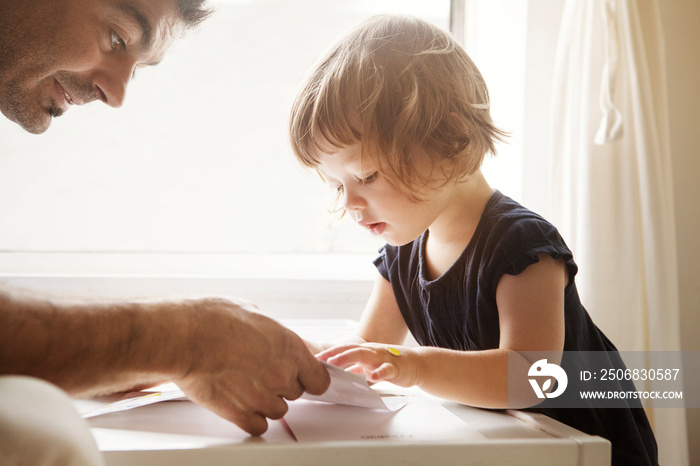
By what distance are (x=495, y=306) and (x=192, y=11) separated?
2.75 ft

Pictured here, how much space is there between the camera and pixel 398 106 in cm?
94

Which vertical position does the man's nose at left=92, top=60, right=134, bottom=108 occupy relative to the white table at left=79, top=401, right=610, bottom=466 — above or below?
above

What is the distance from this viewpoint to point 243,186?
1930 millimetres

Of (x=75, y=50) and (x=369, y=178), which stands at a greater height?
(x=75, y=50)

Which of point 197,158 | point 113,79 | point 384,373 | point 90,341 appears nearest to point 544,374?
point 384,373

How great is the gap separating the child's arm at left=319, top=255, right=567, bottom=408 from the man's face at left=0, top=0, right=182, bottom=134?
75cm

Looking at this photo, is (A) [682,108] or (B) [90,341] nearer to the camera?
(B) [90,341]

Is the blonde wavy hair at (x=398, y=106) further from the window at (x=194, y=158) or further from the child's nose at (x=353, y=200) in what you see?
the window at (x=194, y=158)

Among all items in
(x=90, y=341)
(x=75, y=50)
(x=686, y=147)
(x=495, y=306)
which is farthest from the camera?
(x=686, y=147)

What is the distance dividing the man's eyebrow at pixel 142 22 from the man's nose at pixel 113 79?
2.1 inches

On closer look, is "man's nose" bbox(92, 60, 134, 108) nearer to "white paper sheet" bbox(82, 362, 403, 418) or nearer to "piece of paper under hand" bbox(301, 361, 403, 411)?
"white paper sheet" bbox(82, 362, 403, 418)

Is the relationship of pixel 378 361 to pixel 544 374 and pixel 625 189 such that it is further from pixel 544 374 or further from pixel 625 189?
pixel 625 189

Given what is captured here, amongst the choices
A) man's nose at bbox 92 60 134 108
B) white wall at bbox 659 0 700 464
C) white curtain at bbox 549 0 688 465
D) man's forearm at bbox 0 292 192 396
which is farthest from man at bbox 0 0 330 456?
white wall at bbox 659 0 700 464

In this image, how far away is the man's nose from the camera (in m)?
1.14
